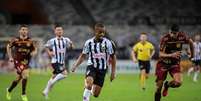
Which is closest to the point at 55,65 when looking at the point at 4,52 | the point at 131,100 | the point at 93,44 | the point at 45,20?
the point at 131,100

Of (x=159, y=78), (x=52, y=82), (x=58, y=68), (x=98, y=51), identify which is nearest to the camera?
(x=98, y=51)

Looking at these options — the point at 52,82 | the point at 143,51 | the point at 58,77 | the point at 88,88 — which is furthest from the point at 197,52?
the point at 88,88

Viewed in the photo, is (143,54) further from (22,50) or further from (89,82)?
(89,82)

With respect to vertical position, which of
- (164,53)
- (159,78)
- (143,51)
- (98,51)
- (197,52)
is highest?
(98,51)

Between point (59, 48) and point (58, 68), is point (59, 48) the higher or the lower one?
the higher one

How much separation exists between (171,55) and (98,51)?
7.01 feet

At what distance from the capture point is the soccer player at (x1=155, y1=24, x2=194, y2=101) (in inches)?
657

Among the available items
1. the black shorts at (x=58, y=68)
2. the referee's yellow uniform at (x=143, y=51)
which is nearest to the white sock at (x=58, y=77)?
the black shorts at (x=58, y=68)

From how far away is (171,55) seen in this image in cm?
1664

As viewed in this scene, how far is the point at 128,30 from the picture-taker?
4406 centimetres

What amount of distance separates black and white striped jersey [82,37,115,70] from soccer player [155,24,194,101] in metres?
1.67

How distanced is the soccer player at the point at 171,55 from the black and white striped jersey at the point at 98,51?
65.8 inches

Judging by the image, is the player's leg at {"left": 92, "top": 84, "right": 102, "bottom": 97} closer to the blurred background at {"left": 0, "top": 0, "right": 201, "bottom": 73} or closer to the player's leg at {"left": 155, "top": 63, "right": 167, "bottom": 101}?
the player's leg at {"left": 155, "top": 63, "right": 167, "bottom": 101}

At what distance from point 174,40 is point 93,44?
2431mm
